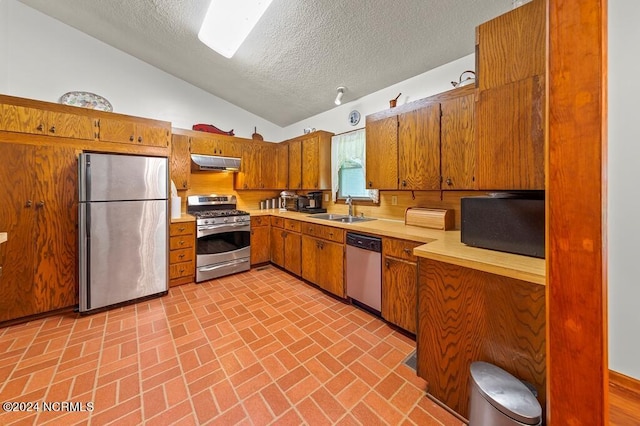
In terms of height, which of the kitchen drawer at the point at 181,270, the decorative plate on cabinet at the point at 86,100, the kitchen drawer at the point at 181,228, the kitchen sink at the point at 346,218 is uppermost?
the decorative plate on cabinet at the point at 86,100

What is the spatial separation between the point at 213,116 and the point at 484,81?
398 centimetres

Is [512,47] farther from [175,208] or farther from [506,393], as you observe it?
[175,208]

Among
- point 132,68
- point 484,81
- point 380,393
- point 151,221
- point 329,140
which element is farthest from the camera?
point 329,140

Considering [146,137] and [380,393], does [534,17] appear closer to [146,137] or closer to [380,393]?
[380,393]

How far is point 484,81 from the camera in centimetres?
133

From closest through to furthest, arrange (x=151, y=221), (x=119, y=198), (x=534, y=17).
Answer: (x=534, y=17) < (x=119, y=198) < (x=151, y=221)

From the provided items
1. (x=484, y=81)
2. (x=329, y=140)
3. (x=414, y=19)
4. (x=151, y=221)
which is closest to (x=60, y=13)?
(x=151, y=221)

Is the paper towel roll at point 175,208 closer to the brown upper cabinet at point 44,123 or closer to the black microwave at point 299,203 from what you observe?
the brown upper cabinet at point 44,123

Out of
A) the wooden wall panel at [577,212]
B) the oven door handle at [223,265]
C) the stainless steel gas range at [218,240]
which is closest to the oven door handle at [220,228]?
the stainless steel gas range at [218,240]

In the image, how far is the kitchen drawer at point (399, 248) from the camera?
1.95 m

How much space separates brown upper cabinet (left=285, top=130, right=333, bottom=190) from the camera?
3518mm

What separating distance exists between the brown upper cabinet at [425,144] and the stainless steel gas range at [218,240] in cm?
206

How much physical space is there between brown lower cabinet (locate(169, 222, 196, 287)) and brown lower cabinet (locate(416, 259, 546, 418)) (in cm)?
290

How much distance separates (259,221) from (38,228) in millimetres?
2303
